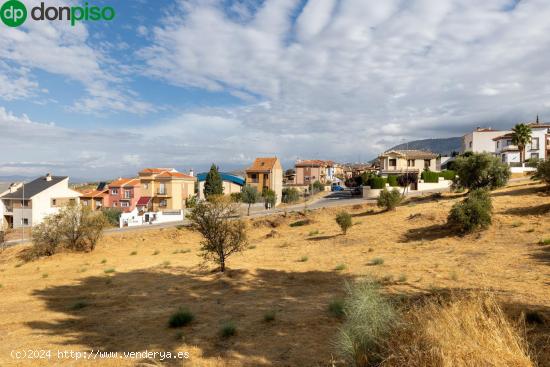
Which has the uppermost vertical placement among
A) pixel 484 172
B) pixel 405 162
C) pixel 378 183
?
pixel 405 162

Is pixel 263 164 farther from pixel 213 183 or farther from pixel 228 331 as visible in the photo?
pixel 228 331

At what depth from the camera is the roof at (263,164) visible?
69.4 metres

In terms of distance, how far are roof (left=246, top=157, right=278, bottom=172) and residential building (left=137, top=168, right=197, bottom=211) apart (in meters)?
15.0

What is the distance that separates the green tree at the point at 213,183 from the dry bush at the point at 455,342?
63037 millimetres

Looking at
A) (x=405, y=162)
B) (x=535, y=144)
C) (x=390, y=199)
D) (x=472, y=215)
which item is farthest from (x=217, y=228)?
(x=535, y=144)

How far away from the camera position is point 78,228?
29.5m

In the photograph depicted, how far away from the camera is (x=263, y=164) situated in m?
71.2

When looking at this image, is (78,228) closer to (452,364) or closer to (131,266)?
(131,266)

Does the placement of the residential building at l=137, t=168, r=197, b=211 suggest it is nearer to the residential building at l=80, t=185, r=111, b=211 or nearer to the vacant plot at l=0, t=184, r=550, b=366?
the residential building at l=80, t=185, r=111, b=211

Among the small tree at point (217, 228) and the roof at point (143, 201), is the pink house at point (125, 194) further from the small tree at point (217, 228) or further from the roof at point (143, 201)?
the small tree at point (217, 228)

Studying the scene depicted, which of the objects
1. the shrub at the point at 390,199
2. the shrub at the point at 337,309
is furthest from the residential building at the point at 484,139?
the shrub at the point at 337,309

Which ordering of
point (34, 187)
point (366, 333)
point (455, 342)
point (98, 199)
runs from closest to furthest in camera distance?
point (455, 342), point (366, 333), point (34, 187), point (98, 199)

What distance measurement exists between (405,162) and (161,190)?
46395mm

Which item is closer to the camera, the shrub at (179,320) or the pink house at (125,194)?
the shrub at (179,320)
